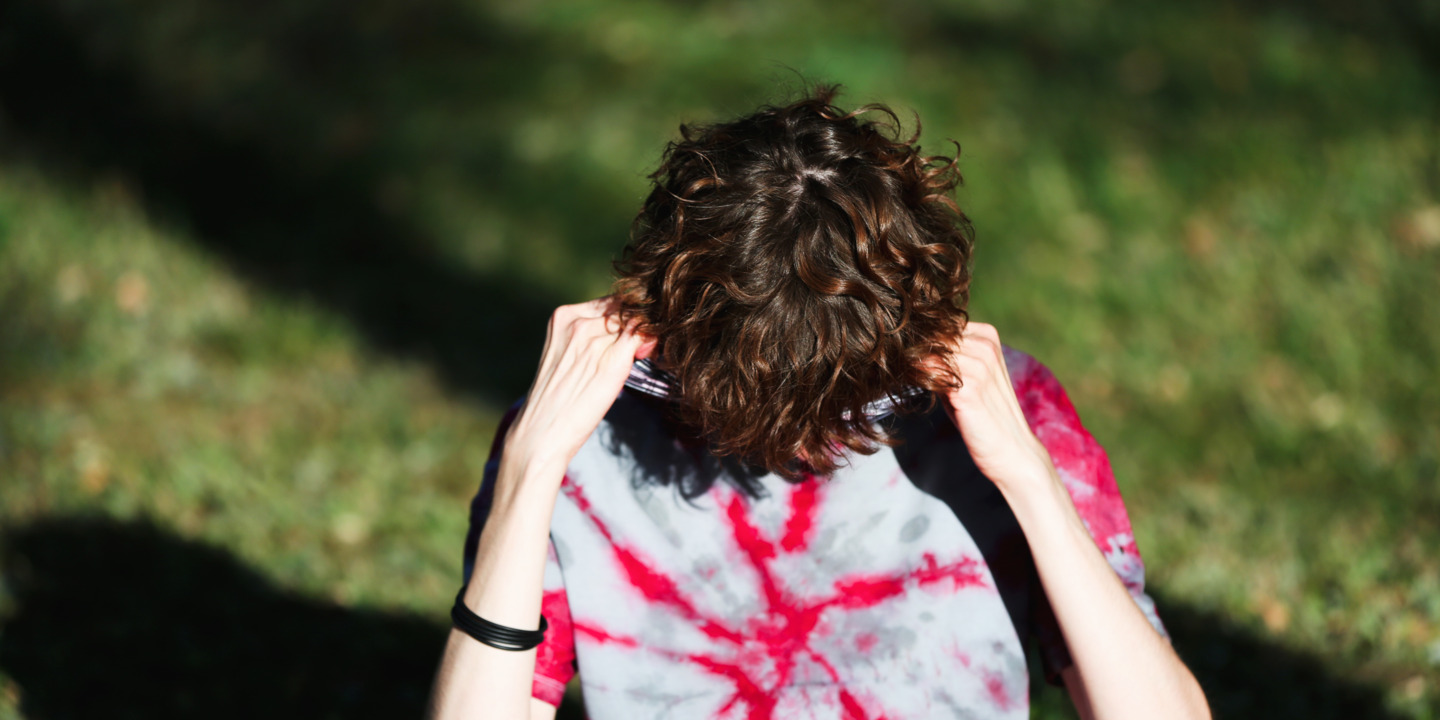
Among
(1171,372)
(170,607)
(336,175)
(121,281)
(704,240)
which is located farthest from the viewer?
(336,175)

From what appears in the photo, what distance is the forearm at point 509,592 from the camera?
1.67 m

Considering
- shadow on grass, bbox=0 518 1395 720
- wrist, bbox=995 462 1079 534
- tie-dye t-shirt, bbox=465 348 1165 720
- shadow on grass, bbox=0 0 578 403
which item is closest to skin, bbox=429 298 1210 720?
wrist, bbox=995 462 1079 534

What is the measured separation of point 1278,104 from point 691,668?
548cm

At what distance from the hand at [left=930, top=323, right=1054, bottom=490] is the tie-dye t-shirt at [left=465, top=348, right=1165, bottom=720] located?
150 millimetres

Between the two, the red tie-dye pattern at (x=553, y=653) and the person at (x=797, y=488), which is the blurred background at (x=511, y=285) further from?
the red tie-dye pattern at (x=553, y=653)

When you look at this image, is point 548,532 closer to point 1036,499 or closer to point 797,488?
point 797,488

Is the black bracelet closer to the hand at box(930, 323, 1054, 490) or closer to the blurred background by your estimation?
the hand at box(930, 323, 1054, 490)

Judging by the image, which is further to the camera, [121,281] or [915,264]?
Result: [121,281]

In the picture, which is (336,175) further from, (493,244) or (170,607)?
(170,607)

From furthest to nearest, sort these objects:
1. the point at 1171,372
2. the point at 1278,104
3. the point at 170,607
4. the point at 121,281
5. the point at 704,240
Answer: the point at 1278,104 → the point at 121,281 → the point at 1171,372 → the point at 170,607 → the point at 704,240

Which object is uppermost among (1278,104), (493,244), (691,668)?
(1278,104)

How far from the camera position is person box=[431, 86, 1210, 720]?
1478mm

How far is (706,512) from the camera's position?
1.77m

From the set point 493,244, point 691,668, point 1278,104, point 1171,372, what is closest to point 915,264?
point 691,668
